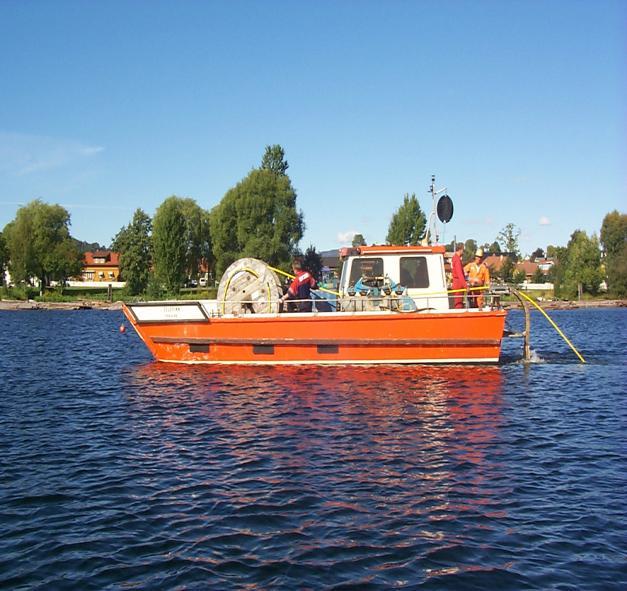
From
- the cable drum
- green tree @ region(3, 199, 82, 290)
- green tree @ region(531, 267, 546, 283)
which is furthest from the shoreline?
the cable drum

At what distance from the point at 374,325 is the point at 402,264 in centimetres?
242

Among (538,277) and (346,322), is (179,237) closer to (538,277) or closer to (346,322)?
(346,322)

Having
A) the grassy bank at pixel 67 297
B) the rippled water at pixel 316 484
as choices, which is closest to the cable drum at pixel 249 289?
the rippled water at pixel 316 484

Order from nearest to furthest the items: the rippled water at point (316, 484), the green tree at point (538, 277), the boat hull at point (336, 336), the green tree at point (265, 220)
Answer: the rippled water at point (316, 484) → the boat hull at point (336, 336) → the green tree at point (265, 220) → the green tree at point (538, 277)

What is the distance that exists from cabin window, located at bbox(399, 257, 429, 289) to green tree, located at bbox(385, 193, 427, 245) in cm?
5615

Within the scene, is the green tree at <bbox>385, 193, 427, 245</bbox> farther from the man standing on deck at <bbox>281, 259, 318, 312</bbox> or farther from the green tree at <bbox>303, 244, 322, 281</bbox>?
the man standing on deck at <bbox>281, 259, 318, 312</bbox>

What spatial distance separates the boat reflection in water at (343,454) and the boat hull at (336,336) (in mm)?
622

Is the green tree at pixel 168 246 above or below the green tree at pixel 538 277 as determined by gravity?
above

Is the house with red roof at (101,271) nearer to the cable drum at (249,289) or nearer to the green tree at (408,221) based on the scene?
the green tree at (408,221)

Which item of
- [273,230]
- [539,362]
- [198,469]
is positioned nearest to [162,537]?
[198,469]

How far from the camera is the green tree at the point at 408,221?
7325 cm

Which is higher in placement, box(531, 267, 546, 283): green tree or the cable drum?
box(531, 267, 546, 283): green tree

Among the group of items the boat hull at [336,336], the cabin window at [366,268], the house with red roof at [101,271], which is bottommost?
the boat hull at [336,336]

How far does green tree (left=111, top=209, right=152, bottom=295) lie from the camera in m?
74.8
